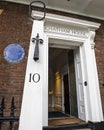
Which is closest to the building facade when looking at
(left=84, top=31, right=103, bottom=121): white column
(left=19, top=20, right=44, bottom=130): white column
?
(left=84, top=31, right=103, bottom=121): white column

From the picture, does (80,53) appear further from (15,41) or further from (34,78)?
(34,78)

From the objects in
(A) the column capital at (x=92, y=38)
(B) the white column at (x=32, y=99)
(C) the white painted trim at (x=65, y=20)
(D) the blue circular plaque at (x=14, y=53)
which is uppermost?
(C) the white painted trim at (x=65, y=20)

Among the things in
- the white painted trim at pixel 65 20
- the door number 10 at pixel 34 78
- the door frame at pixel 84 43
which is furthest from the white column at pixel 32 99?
the white painted trim at pixel 65 20

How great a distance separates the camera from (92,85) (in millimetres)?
3090

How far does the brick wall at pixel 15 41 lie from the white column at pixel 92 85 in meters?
0.22

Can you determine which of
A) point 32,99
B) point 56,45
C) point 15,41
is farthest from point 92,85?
point 15,41

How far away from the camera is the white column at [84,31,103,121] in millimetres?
2922

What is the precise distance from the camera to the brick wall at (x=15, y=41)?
2729 millimetres

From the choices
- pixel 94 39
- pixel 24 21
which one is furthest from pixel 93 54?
pixel 24 21

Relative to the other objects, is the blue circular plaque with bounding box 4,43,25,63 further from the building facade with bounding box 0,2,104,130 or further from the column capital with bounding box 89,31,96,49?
the column capital with bounding box 89,31,96,49

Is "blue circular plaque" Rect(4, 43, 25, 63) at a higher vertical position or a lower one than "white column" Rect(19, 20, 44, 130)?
higher

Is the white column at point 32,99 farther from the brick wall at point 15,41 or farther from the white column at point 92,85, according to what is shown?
the white column at point 92,85

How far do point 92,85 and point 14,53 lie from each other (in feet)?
6.45

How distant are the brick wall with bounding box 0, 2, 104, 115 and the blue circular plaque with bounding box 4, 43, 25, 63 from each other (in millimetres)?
75
